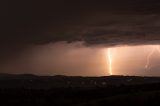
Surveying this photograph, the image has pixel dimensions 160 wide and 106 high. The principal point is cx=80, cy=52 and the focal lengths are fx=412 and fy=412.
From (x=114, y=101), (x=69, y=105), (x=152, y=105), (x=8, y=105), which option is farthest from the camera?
(x=8, y=105)


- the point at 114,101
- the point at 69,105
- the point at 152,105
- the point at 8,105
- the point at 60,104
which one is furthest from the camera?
the point at 8,105

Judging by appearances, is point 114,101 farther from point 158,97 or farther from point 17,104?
point 17,104

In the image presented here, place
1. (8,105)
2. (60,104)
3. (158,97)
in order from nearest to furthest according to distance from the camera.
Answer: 1. (158,97)
2. (60,104)
3. (8,105)

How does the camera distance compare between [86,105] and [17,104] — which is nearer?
[86,105]

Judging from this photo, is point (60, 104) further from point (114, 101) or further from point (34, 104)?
point (114, 101)

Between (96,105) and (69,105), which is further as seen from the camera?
(69,105)

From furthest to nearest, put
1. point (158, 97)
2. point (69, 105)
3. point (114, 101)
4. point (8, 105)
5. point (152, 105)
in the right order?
point (8, 105) < point (69, 105) < point (114, 101) < point (158, 97) < point (152, 105)

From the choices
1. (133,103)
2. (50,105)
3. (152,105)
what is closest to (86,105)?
(133,103)

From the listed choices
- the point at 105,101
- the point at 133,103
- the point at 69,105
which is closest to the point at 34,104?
the point at 69,105
